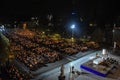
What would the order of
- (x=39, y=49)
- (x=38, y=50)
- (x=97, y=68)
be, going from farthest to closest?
A: (x=39, y=49) → (x=38, y=50) → (x=97, y=68)

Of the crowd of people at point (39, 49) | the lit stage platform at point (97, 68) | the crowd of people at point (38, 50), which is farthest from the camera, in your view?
the crowd of people at point (39, 49)

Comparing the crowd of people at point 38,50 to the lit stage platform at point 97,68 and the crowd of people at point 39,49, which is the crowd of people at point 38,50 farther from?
the lit stage platform at point 97,68

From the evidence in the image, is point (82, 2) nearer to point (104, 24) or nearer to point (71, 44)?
point (104, 24)

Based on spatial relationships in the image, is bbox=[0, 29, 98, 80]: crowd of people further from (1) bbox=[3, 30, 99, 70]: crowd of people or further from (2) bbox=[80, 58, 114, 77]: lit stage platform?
(2) bbox=[80, 58, 114, 77]: lit stage platform

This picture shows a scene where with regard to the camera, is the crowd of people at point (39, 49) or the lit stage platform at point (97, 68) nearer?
the lit stage platform at point (97, 68)

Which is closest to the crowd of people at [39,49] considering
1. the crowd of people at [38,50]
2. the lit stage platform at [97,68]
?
the crowd of people at [38,50]

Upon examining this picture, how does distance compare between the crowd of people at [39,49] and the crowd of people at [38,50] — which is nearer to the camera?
the crowd of people at [38,50]

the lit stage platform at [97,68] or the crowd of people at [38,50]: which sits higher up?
the crowd of people at [38,50]

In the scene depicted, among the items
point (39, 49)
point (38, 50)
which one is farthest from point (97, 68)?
point (39, 49)

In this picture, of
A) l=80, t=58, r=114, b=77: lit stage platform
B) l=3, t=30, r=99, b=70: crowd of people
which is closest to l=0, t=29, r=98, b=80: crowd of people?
l=3, t=30, r=99, b=70: crowd of people

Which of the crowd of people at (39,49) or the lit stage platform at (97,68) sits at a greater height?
the crowd of people at (39,49)

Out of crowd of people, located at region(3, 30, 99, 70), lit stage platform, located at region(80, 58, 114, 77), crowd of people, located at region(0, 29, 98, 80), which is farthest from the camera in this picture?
crowd of people, located at region(3, 30, 99, 70)

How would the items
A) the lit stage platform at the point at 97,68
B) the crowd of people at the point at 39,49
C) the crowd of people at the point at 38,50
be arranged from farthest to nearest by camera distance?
the crowd of people at the point at 39,49, the crowd of people at the point at 38,50, the lit stage platform at the point at 97,68

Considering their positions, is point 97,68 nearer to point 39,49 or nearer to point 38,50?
point 38,50
